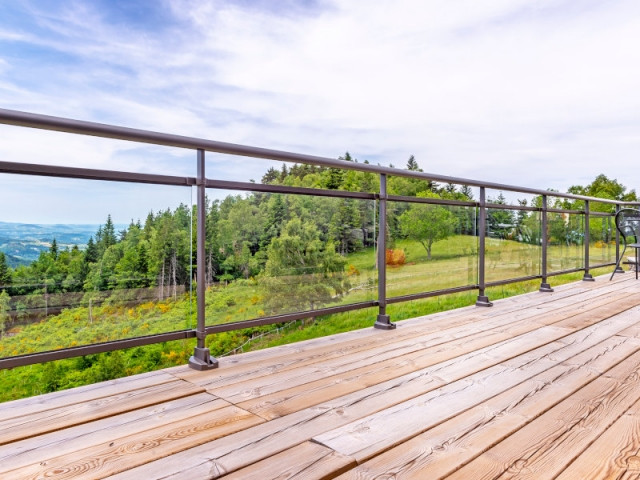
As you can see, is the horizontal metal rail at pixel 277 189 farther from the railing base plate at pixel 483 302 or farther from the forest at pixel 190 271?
the railing base plate at pixel 483 302

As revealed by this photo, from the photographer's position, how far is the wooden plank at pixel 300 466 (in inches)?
43.8

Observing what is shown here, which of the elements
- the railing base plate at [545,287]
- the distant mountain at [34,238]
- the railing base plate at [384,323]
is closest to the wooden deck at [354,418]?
the railing base plate at [384,323]

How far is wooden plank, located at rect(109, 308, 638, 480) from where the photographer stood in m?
1.15

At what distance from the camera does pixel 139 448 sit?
1258 mm

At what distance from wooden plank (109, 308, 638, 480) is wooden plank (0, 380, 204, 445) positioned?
0.42 meters

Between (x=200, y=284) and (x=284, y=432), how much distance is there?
0.96 m

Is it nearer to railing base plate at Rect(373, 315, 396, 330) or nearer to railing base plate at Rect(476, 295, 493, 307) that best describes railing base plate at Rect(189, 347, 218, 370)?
railing base plate at Rect(373, 315, 396, 330)

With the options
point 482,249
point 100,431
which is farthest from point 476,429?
point 482,249

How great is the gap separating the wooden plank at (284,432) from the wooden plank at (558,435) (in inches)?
16.4

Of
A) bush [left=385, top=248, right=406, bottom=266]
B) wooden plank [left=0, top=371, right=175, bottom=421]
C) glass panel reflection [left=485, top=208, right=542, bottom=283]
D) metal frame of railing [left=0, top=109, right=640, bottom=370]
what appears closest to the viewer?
wooden plank [left=0, top=371, right=175, bottom=421]

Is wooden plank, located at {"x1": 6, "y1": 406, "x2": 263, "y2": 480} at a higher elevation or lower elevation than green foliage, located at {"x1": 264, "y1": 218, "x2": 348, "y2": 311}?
lower

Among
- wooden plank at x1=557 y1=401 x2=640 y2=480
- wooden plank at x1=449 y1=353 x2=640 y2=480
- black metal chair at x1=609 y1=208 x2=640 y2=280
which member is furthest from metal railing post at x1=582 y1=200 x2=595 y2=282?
wooden plank at x1=557 y1=401 x2=640 y2=480

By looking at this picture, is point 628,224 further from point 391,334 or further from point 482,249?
point 391,334

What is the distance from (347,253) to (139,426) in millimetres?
1679
